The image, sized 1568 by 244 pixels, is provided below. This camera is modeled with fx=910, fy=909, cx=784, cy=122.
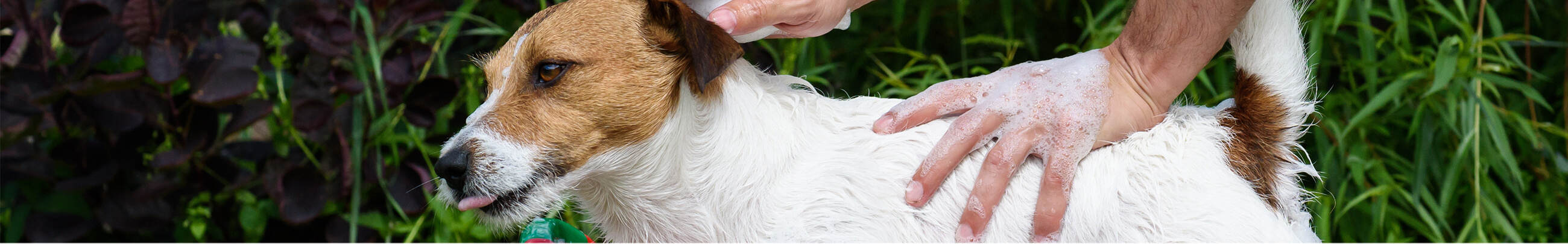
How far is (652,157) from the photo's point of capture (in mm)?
1312

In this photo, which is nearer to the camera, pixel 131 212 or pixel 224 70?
pixel 224 70

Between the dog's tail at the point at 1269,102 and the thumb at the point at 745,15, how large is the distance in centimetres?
68

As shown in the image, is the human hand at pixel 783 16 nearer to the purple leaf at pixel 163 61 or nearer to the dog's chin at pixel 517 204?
the dog's chin at pixel 517 204

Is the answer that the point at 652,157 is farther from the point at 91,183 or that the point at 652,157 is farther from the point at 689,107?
the point at 91,183

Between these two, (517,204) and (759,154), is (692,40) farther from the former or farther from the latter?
(517,204)

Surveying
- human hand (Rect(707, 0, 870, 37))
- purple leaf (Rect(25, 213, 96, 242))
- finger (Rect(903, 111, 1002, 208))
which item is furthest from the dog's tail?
purple leaf (Rect(25, 213, 96, 242))

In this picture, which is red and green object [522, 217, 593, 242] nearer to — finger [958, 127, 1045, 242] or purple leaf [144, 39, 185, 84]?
finger [958, 127, 1045, 242]

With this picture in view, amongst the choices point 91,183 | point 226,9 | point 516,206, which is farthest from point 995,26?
point 91,183

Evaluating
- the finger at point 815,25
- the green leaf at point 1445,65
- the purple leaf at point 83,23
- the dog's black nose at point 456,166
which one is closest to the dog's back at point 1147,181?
the finger at point 815,25

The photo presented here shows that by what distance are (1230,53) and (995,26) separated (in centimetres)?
136

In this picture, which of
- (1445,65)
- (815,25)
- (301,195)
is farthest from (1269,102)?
(301,195)

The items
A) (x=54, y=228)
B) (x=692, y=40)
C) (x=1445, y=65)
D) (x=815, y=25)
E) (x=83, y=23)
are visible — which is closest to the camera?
(x=692, y=40)

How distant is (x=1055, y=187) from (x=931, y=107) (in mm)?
224

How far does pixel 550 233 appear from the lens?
4.48 ft
